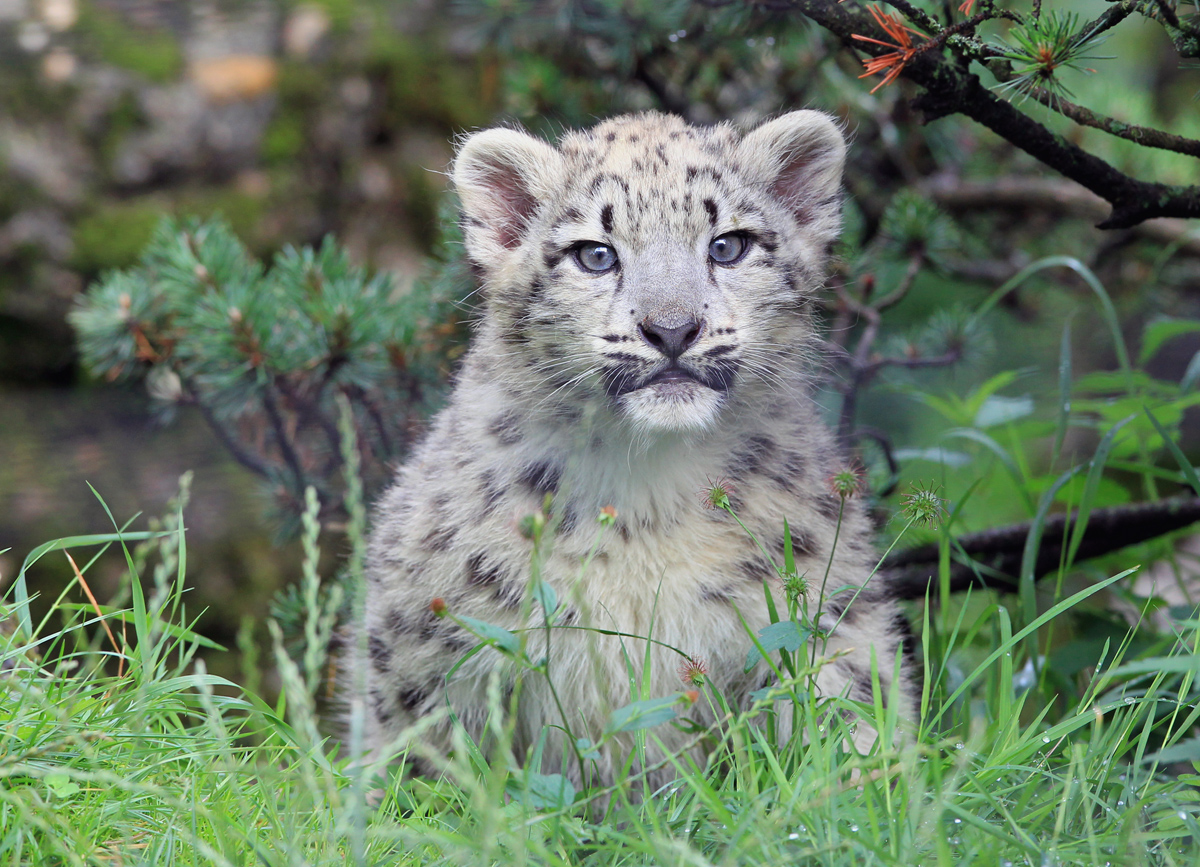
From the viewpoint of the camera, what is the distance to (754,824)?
2.36 metres

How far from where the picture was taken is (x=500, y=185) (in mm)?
3709

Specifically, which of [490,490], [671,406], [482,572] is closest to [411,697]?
[482,572]

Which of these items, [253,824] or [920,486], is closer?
[253,824]

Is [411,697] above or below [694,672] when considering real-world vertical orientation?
below

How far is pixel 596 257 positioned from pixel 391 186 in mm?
4583

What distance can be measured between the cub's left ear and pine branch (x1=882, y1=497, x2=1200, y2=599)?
132 centimetres

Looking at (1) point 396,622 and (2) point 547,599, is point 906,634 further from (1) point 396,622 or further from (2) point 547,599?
(2) point 547,599

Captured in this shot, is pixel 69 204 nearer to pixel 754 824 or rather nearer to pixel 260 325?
pixel 260 325

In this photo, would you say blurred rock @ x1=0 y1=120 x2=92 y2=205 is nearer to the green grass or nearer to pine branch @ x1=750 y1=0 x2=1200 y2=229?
the green grass

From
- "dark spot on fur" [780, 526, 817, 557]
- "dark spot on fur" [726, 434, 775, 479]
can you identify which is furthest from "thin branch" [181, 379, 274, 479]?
"dark spot on fur" [780, 526, 817, 557]

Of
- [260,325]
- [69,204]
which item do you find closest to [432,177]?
[69,204]

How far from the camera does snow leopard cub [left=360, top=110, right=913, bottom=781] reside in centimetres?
314

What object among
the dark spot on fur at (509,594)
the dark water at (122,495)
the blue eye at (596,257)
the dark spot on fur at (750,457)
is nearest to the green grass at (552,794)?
the dark spot on fur at (509,594)

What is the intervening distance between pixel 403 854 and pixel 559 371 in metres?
1.43
